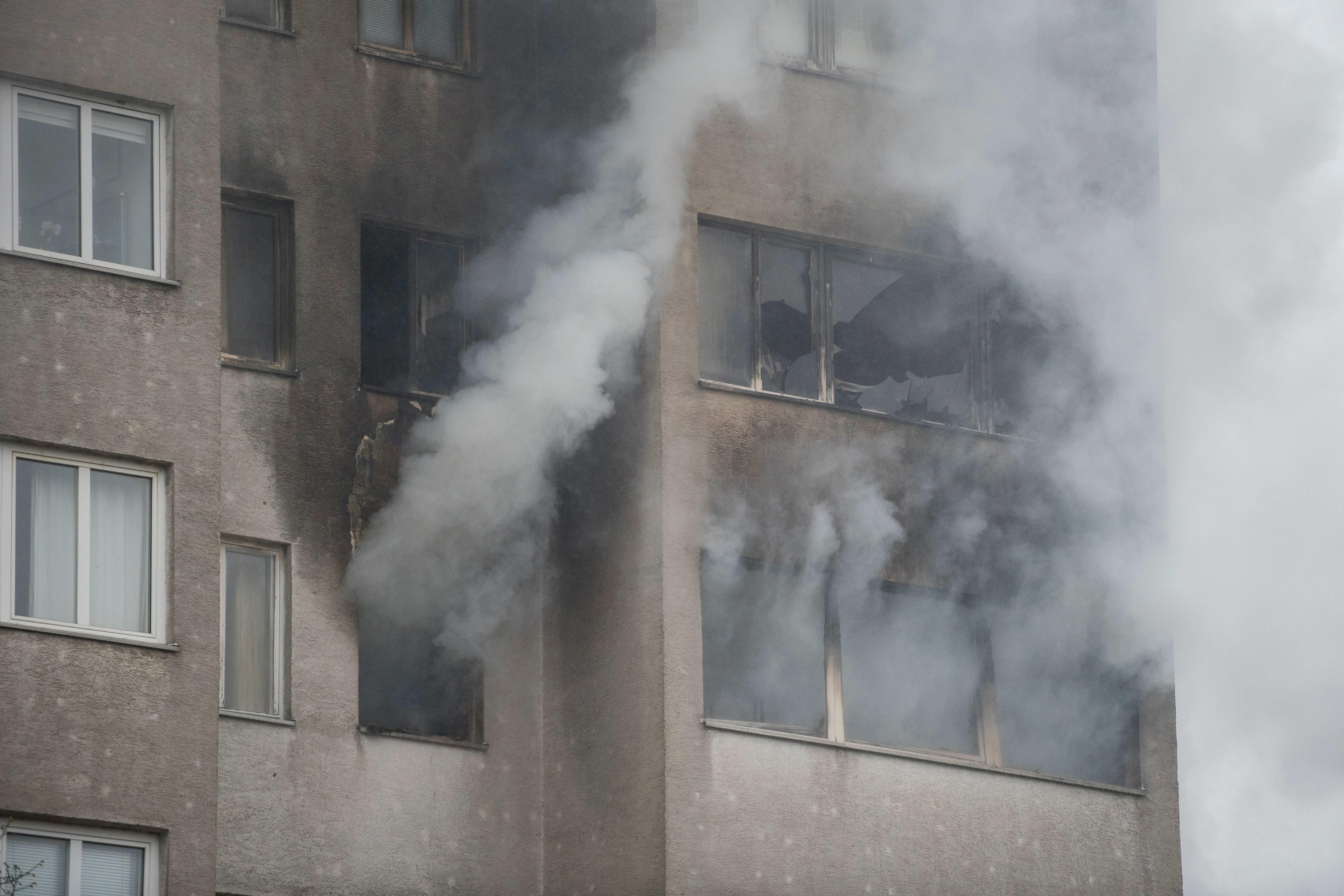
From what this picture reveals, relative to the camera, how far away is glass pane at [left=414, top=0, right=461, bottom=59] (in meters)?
20.6

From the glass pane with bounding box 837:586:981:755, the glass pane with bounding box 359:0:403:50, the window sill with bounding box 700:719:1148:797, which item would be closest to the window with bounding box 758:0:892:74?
the glass pane with bounding box 359:0:403:50

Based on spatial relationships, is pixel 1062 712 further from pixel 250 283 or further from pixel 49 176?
pixel 49 176

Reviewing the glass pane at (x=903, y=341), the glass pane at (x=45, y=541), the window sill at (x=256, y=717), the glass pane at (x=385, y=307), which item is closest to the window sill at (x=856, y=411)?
the glass pane at (x=903, y=341)

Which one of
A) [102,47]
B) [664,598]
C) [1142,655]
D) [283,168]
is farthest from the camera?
[1142,655]

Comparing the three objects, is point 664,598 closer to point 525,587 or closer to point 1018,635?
point 525,587

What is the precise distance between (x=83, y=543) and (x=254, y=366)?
3.31 metres

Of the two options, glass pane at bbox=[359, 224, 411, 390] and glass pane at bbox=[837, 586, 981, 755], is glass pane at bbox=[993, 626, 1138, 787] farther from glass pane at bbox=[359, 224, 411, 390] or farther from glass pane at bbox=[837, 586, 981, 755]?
glass pane at bbox=[359, 224, 411, 390]

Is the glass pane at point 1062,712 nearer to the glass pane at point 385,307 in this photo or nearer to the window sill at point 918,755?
the window sill at point 918,755

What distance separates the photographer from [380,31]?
20406 millimetres

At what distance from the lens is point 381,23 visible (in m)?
20.4

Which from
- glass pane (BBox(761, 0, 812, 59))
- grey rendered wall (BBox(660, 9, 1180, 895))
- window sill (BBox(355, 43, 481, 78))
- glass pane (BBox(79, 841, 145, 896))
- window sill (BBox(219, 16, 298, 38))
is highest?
glass pane (BBox(761, 0, 812, 59))

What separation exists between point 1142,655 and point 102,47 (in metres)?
10.7

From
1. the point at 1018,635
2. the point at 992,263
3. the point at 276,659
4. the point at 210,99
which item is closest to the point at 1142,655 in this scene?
the point at 1018,635

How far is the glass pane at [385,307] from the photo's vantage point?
19.4m
